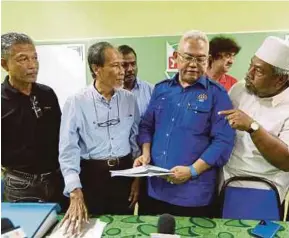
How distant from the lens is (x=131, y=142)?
6.48 ft

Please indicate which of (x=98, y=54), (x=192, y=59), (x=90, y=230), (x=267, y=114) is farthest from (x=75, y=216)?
(x=267, y=114)

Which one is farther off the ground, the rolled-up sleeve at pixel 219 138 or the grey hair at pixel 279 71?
the grey hair at pixel 279 71

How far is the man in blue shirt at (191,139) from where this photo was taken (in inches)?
71.1

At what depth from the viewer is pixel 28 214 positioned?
1498 millimetres

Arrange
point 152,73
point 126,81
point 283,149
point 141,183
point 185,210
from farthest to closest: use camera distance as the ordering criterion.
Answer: point 152,73
point 126,81
point 141,183
point 185,210
point 283,149

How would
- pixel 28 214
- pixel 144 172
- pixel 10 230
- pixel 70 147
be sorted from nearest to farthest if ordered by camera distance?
pixel 10 230 → pixel 28 214 → pixel 144 172 → pixel 70 147

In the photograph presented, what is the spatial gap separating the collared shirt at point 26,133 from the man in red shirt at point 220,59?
4.11 feet

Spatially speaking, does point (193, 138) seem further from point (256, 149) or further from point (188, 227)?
point (188, 227)

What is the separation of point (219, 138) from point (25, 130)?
0.97 metres

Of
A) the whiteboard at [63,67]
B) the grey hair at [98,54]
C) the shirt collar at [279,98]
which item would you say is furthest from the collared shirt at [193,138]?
the whiteboard at [63,67]

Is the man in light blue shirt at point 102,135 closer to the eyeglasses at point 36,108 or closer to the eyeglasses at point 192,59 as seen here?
the eyeglasses at point 36,108

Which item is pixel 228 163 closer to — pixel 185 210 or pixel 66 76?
pixel 185 210

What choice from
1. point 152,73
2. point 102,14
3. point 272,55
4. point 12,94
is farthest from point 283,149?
point 102,14

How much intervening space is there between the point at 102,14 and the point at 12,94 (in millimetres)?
1969
